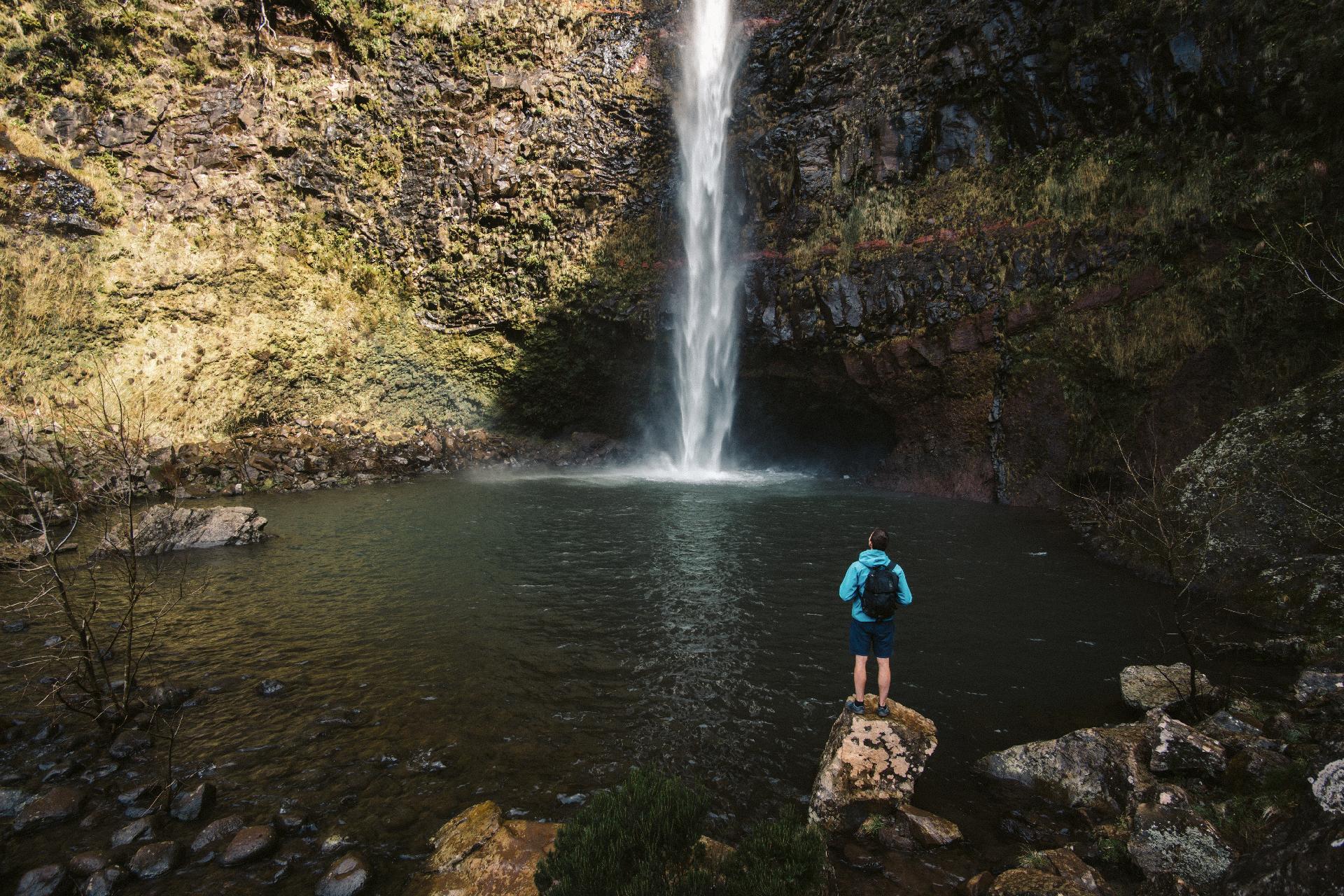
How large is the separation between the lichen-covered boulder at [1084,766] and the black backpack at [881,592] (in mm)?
1690

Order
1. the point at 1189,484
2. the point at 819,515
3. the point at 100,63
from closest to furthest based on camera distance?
1. the point at 1189,484
2. the point at 819,515
3. the point at 100,63

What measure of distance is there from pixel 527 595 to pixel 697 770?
19.4 ft

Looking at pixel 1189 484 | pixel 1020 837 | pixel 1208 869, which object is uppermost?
pixel 1189 484

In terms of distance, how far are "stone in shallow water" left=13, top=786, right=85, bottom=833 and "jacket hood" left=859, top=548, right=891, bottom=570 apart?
7772mm

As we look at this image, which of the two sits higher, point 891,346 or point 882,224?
point 882,224

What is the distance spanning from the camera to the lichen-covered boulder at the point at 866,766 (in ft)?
17.0

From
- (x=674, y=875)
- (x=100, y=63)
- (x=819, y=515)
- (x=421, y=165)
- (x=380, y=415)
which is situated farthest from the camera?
(x=380, y=415)

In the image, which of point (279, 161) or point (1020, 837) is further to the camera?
point (279, 161)

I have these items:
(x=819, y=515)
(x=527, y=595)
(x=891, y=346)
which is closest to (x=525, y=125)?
(x=891, y=346)

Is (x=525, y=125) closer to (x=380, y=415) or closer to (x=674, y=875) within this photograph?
(x=380, y=415)

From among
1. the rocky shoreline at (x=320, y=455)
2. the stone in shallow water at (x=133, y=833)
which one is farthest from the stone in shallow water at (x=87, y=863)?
the rocky shoreline at (x=320, y=455)

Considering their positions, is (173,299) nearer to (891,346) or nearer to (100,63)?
(100,63)

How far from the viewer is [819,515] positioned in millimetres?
18250

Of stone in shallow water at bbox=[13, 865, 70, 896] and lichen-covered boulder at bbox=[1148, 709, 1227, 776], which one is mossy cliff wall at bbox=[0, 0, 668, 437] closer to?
stone in shallow water at bbox=[13, 865, 70, 896]
